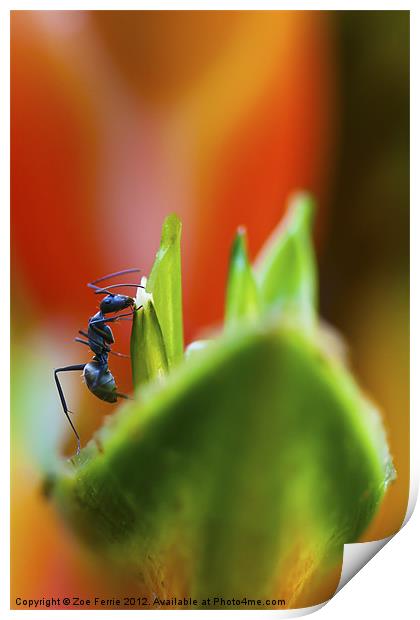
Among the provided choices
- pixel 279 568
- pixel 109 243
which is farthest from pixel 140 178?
pixel 279 568

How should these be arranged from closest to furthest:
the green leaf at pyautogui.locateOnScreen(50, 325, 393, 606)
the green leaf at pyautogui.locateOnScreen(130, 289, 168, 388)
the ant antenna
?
1. the green leaf at pyautogui.locateOnScreen(50, 325, 393, 606)
2. the green leaf at pyautogui.locateOnScreen(130, 289, 168, 388)
3. the ant antenna

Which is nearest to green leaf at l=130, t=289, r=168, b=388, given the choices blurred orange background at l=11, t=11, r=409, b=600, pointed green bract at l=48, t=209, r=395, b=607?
pointed green bract at l=48, t=209, r=395, b=607

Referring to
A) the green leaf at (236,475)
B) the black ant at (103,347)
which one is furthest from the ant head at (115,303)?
the green leaf at (236,475)

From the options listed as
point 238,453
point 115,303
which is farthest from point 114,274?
point 238,453

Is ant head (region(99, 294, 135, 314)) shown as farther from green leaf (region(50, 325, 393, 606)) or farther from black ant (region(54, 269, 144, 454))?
green leaf (region(50, 325, 393, 606))

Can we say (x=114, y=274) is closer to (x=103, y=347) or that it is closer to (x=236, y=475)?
(x=103, y=347)

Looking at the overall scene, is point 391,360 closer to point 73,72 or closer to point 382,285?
point 382,285
